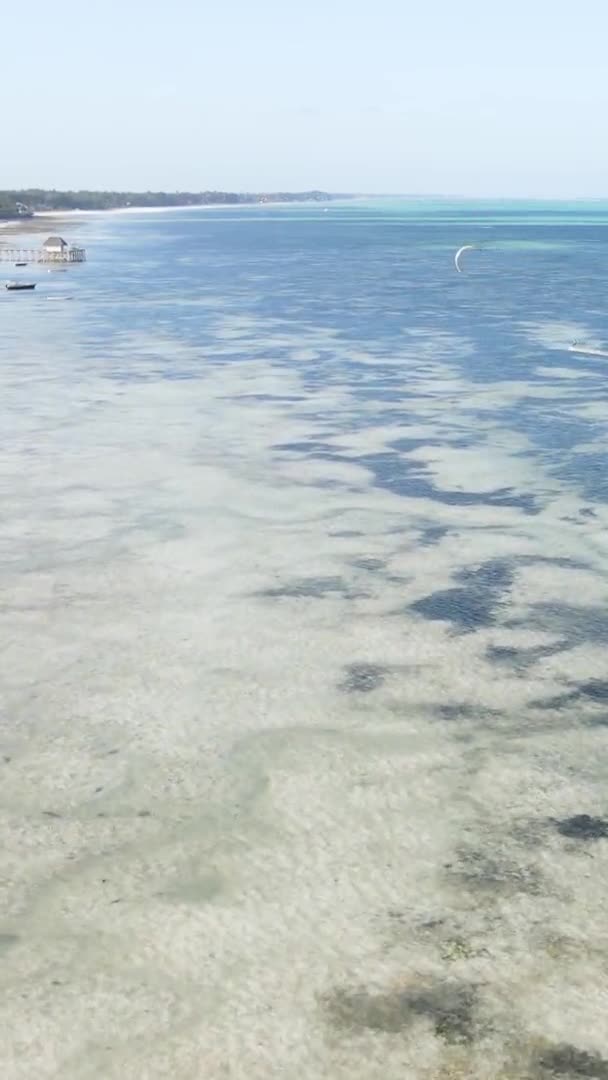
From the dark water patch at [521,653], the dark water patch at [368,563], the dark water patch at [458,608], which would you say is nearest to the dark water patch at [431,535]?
the dark water patch at [368,563]

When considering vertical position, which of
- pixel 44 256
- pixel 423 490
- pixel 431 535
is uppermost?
pixel 44 256

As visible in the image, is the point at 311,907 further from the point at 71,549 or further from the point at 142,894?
the point at 71,549

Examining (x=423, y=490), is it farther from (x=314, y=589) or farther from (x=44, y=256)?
(x=44, y=256)

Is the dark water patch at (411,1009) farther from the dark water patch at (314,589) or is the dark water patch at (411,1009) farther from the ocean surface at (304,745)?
the dark water patch at (314,589)

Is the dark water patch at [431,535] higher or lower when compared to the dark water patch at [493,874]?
higher

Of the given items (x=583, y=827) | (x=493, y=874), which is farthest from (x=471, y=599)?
(x=493, y=874)
